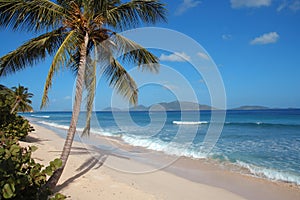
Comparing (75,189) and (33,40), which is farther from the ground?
(33,40)

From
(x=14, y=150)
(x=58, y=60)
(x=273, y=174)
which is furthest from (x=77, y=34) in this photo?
(x=273, y=174)

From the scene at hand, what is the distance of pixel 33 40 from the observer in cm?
561

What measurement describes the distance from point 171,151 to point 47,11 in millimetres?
10526

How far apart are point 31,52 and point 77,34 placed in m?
1.25

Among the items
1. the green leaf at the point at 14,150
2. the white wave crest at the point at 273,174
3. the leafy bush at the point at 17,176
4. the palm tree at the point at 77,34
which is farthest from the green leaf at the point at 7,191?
the white wave crest at the point at 273,174

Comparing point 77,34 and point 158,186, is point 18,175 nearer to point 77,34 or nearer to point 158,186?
point 77,34

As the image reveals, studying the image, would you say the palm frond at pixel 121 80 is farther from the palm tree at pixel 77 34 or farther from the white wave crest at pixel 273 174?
the white wave crest at pixel 273 174

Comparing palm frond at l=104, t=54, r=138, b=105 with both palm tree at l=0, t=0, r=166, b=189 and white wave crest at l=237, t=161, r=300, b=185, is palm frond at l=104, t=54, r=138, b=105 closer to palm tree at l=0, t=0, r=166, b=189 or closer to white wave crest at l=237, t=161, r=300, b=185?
palm tree at l=0, t=0, r=166, b=189

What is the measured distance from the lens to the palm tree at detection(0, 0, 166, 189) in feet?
16.8

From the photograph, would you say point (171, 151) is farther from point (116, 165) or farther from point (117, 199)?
point (117, 199)

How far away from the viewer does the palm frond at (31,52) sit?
5449 millimetres

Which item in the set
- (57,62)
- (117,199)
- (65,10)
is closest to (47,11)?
(65,10)

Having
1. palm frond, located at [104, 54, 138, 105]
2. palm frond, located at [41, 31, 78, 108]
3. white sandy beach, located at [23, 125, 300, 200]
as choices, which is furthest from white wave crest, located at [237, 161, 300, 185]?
palm frond, located at [41, 31, 78, 108]

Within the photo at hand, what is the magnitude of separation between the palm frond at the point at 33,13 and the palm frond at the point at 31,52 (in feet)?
0.80
